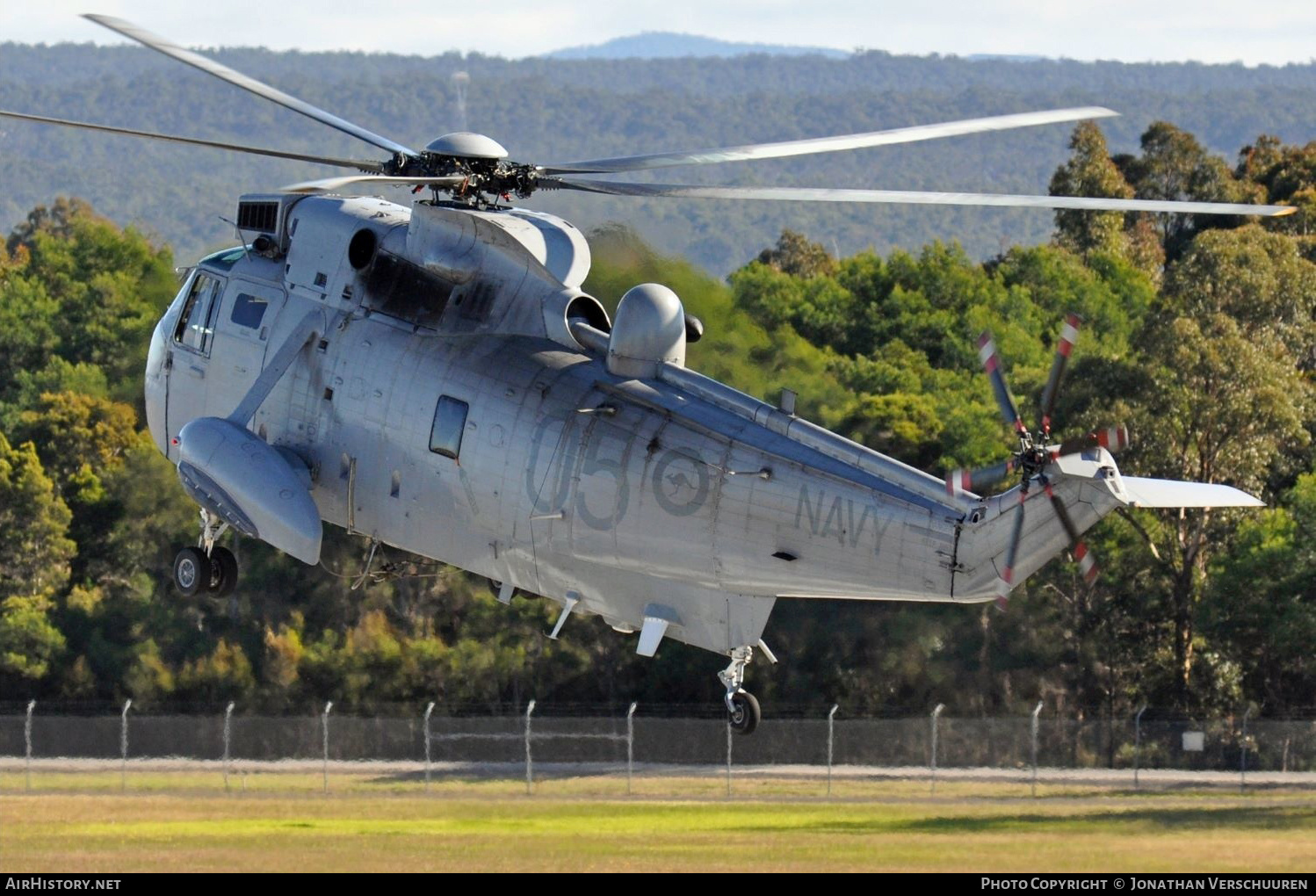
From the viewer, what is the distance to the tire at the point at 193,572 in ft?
90.9

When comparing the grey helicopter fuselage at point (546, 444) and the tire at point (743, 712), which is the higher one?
the grey helicopter fuselage at point (546, 444)

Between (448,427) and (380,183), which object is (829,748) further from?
(380,183)

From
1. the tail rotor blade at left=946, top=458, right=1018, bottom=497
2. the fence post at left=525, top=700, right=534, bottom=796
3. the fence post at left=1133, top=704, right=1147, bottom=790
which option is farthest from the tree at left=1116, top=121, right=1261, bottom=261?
the tail rotor blade at left=946, top=458, right=1018, bottom=497

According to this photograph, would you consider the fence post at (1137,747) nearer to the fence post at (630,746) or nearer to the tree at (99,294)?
the fence post at (630,746)

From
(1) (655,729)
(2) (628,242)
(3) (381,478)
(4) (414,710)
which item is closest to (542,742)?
(1) (655,729)

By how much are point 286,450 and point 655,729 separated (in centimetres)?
1957

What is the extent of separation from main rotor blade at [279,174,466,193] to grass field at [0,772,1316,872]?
9864 mm

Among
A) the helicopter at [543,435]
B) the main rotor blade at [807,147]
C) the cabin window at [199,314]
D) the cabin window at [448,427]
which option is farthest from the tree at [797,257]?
the cabin window at [448,427]

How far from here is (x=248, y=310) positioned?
2761 centimetres

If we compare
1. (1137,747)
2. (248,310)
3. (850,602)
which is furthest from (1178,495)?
(850,602)

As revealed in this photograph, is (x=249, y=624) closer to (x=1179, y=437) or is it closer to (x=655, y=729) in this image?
(x=655, y=729)

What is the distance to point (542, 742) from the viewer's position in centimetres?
4525

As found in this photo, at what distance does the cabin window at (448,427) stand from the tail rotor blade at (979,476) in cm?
637

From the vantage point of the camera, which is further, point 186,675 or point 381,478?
point 186,675
